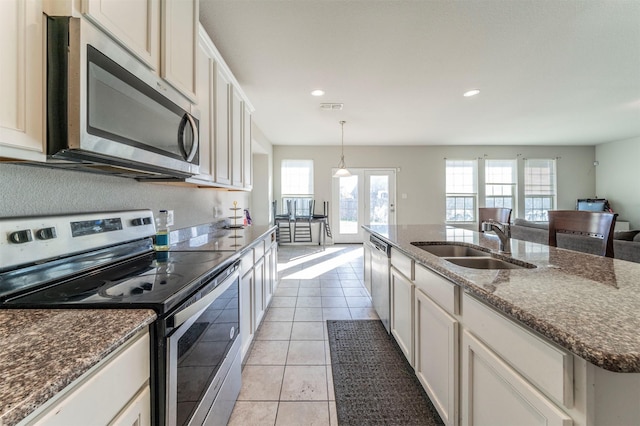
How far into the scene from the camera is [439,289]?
1.19 metres

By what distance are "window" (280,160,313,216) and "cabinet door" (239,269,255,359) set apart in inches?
183

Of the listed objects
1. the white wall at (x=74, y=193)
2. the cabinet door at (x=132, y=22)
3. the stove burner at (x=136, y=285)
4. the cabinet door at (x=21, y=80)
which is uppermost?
the cabinet door at (x=132, y=22)

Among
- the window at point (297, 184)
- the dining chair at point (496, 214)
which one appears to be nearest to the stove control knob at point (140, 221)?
the dining chair at point (496, 214)

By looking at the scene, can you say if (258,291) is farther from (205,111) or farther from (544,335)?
(544,335)

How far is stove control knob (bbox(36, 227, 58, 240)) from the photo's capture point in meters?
0.88

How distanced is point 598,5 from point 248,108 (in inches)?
118

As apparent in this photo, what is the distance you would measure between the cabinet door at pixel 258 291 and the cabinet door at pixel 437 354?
1.16 m

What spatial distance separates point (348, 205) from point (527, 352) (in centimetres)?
596

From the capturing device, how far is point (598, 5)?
185 centimetres

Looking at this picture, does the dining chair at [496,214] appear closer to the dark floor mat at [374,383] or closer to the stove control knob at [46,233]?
the dark floor mat at [374,383]

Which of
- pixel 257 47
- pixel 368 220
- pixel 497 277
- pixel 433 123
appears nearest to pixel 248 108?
pixel 257 47

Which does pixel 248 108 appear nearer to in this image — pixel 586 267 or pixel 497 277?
pixel 497 277

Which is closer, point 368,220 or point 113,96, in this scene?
point 113,96

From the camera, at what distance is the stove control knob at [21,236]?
2.64 ft
